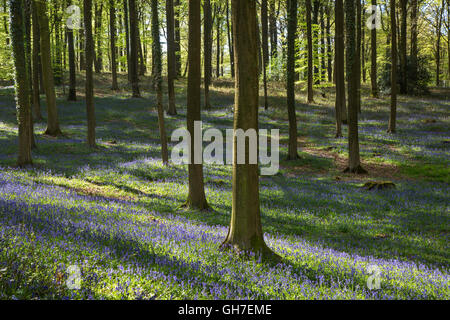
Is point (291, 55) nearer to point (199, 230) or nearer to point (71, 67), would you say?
point (199, 230)

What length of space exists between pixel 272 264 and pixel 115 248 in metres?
2.55

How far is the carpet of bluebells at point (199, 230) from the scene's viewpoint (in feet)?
14.8

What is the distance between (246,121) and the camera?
6352 millimetres

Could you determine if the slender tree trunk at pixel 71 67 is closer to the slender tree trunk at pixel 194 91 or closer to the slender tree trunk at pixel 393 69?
the slender tree trunk at pixel 194 91

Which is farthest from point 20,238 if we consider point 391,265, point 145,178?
point 145,178

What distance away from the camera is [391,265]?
6.55m

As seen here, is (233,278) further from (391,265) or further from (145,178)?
(145,178)

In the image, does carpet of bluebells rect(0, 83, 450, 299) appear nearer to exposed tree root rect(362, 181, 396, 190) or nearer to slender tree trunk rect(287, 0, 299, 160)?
exposed tree root rect(362, 181, 396, 190)

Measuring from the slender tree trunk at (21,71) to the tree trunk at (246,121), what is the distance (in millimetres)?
11174

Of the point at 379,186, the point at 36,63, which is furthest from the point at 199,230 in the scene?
the point at 36,63

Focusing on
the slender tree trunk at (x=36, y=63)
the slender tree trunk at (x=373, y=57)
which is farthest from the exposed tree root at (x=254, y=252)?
the slender tree trunk at (x=373, y=57)

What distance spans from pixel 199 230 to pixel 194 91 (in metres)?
4.71

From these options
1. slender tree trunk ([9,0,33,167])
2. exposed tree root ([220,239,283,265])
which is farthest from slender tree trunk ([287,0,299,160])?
exposed tree root ([220,239,283,265])
